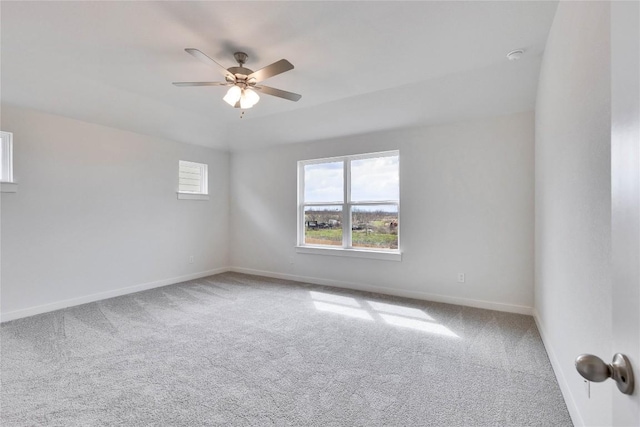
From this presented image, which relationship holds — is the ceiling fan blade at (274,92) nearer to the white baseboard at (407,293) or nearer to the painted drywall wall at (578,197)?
the painted drywall wall at (578,197)

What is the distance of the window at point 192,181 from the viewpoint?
17.0ft

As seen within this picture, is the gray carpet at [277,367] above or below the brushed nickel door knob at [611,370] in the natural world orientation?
below

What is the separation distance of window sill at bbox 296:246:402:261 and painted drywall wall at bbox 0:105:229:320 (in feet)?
6.68

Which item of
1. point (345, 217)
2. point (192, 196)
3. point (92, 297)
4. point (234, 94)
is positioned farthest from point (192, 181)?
point (234, 94)

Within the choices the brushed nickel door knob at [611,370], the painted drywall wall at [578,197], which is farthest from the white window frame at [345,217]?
the brushed nickel door knob at [611,370]

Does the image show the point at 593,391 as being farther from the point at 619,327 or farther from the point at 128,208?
the point at 128,208

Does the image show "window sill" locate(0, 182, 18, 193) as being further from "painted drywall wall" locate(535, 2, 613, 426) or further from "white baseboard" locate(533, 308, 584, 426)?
"white baseboard" locate(533, 308, 584, 426)

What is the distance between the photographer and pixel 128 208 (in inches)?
174

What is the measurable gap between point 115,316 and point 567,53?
479cm

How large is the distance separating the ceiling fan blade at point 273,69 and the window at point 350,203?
96.9 inches

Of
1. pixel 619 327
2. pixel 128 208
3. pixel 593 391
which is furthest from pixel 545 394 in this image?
A: pixel 128 208

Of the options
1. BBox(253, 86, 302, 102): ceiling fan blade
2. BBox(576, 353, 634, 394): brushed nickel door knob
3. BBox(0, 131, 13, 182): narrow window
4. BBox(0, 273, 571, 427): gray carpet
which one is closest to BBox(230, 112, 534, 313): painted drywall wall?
BBox(0, 273, 571, 427): gray carpet

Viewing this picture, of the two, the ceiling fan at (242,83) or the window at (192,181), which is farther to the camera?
the window at (192,181)

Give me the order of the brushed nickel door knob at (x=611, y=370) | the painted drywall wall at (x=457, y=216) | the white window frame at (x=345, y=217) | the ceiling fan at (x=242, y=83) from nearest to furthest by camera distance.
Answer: the brushed nickel door knob at (x=611, y=370)
the ceiling fan at (x=242, y=83)
the painted drywall wall at (x=457, y=216)
the white window frame at (x=345, y=217)
